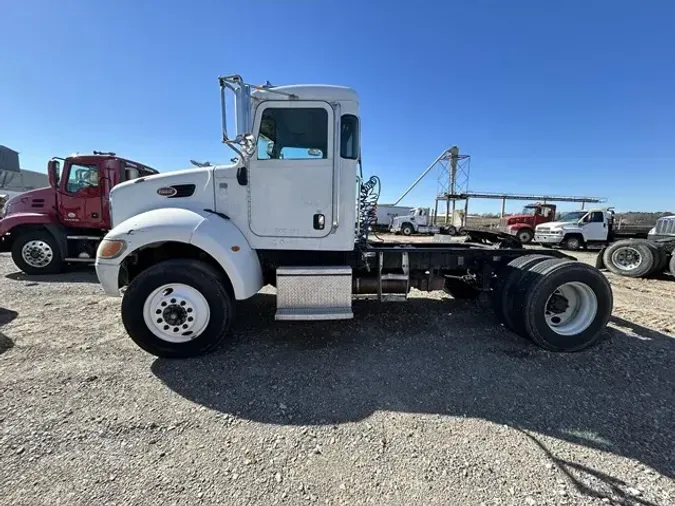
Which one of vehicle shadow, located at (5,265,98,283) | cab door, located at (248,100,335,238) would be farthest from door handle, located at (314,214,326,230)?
vehicle shadow, located at (5,265,98,283)

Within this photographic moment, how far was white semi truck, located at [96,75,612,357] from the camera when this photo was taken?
332 cm

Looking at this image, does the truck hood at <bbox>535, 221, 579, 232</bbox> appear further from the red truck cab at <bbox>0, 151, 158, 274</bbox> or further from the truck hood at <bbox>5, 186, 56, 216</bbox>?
the truck hood at <bbox>5, 186, 56, 216</bbox>

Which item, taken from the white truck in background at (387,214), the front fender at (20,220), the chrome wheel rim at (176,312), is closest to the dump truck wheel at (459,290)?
the chrome wheel rim at (176,312)

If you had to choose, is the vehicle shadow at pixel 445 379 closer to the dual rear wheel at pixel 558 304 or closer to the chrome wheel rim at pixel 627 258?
the dual rear wheel at pixel 558 304

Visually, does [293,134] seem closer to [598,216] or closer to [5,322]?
[5,322]

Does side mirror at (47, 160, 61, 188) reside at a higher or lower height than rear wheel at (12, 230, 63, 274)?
higher

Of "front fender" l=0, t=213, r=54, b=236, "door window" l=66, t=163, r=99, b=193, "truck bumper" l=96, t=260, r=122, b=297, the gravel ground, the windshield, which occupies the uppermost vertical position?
"door window" l=66, t=163, r=99, b=193

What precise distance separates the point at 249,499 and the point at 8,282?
7.85 metres

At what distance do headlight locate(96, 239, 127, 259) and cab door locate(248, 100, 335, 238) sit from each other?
1.36 m

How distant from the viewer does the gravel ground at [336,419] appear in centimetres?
189

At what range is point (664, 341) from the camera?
402 centimetres

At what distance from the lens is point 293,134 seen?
11.9ft

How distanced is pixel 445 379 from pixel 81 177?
901 cm

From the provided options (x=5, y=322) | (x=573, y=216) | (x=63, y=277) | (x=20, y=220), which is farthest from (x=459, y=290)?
(x=573, y=216)
